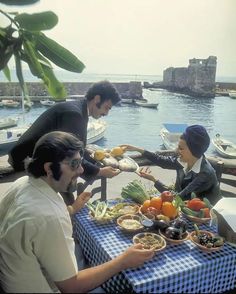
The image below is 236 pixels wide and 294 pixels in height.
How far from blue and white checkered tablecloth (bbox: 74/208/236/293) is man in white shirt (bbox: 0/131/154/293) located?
0.46 feet

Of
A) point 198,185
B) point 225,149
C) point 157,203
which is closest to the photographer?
point 157,203

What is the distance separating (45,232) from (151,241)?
3.00ft

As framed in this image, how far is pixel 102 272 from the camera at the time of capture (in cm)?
174

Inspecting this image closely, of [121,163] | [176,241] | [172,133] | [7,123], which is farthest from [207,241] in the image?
[7,123]

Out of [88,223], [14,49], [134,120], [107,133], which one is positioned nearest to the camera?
[14,49]

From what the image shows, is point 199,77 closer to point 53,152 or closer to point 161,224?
point 161,224

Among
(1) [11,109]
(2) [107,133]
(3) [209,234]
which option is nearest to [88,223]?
(3) [209,234]

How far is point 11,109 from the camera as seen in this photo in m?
49.9

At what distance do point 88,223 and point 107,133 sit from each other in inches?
1507

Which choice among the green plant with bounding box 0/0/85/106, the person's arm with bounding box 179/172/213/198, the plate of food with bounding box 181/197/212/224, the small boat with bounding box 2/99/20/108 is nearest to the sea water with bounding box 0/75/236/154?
the small boat with bounding box 2/99/20/108

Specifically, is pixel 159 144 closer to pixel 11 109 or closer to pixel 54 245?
pixel 11 109

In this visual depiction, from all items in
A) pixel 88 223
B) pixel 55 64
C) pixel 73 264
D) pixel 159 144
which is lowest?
pixel 159 144

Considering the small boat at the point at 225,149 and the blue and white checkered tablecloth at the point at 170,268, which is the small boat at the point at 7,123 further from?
the blue and white checkered tablecloth at the point at 170,268

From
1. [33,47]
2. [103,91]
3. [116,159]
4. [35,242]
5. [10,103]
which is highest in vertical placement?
[33,47]
